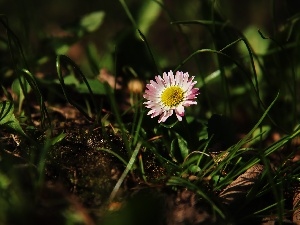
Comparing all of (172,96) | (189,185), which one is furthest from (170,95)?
(189,185)

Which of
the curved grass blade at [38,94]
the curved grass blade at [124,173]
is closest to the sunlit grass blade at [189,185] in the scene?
the curved grass blade at [124,173]

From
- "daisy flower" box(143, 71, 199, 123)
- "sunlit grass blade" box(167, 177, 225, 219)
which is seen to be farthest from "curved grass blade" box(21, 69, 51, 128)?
"sunlit grass blade" box(167, 177, 225, 219)

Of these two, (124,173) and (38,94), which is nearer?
(124,173)

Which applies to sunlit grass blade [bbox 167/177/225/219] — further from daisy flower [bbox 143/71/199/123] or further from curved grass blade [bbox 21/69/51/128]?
curved grass blade [bbox 21/69/51/128]

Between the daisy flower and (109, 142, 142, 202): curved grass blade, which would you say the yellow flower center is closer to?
the daisy flower

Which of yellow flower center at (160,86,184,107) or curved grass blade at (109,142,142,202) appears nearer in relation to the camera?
curved grass blade at (109,142,142,202)

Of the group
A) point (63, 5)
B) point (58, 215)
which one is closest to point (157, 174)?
point (58, 215)

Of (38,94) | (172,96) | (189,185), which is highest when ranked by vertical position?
(38,94)

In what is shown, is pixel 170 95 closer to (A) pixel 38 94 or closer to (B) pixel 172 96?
(B) pixel 172 96

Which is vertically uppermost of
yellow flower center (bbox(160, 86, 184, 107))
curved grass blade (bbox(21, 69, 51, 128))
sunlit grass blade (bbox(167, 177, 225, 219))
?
curved grass blade (bbox(21, 69, 51, 128))

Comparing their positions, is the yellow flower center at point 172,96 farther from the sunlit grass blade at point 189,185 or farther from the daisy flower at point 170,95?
the sunlit grass blade at point 189,185

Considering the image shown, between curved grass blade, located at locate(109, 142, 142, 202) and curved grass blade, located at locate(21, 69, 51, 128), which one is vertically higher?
curved grass blade, located at locate(21, 69, 51, 128)
